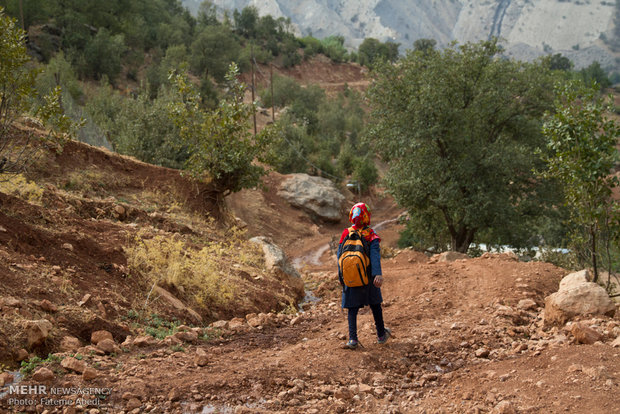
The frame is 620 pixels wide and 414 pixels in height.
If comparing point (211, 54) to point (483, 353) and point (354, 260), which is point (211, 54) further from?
point (483, 353)

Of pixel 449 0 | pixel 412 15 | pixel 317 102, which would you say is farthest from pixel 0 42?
pixel 449 0

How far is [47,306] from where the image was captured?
4.77m

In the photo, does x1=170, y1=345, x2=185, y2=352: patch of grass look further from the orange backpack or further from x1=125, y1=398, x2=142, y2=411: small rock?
the orange backpack

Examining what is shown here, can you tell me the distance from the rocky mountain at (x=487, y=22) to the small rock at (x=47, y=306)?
124 metres

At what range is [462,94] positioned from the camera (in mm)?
15219

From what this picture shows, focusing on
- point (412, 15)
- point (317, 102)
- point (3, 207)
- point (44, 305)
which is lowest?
point (44, 305)

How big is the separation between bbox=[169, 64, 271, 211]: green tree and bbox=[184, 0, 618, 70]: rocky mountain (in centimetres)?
11573

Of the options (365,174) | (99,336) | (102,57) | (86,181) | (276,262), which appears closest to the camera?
(99,336)

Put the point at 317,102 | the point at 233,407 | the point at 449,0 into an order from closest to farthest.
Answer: the point at 233,407, the point at 317,102, the point at 449,0

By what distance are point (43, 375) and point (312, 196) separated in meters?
22.8

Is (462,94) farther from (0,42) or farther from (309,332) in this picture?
(0,42)

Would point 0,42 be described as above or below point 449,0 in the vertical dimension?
below

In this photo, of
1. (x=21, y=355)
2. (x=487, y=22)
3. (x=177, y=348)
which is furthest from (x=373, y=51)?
(x=487, y=22)

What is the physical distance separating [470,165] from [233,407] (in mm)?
11830
